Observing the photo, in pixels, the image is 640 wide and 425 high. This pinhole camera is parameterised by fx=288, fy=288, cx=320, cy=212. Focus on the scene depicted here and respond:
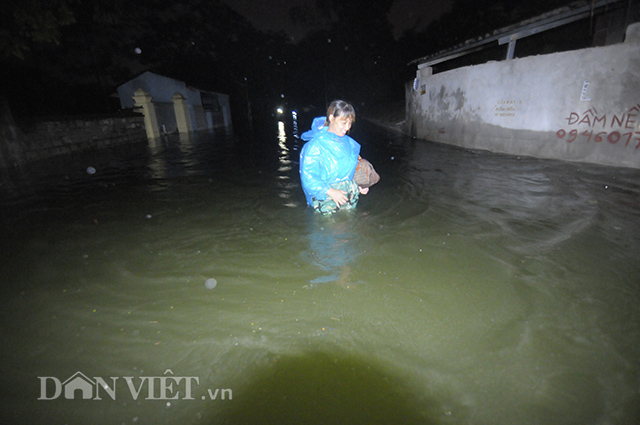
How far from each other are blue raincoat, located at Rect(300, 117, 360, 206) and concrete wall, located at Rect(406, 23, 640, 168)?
8.03 meters

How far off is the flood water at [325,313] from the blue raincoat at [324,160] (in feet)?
2.53

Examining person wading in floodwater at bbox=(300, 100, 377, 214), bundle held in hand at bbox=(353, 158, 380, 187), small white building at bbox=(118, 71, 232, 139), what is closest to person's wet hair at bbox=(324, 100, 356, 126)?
person wading in floodwater at bbox=(300, 100, 377, 214)

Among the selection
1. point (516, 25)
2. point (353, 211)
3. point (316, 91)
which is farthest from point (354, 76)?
point (353, 211)

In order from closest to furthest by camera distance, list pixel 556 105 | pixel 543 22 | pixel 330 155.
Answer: pixel 330 155, pixel 556 105, pixel 543 22

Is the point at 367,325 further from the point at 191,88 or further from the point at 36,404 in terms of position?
the point at 191,88

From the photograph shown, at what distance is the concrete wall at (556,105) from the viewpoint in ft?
23.4

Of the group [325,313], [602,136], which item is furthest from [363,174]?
[602,136]

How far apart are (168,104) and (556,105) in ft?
72.5

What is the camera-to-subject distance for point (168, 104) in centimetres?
2069

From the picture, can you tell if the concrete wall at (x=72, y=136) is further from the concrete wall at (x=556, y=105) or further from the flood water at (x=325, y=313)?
the concrete wall at (x=556, y=105)

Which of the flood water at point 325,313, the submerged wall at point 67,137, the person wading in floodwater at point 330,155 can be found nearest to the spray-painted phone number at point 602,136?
the flood water at point 325,313

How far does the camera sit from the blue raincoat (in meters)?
3.50

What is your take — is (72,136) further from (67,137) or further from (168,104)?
(168,104)

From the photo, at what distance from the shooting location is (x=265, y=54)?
60906 mm
